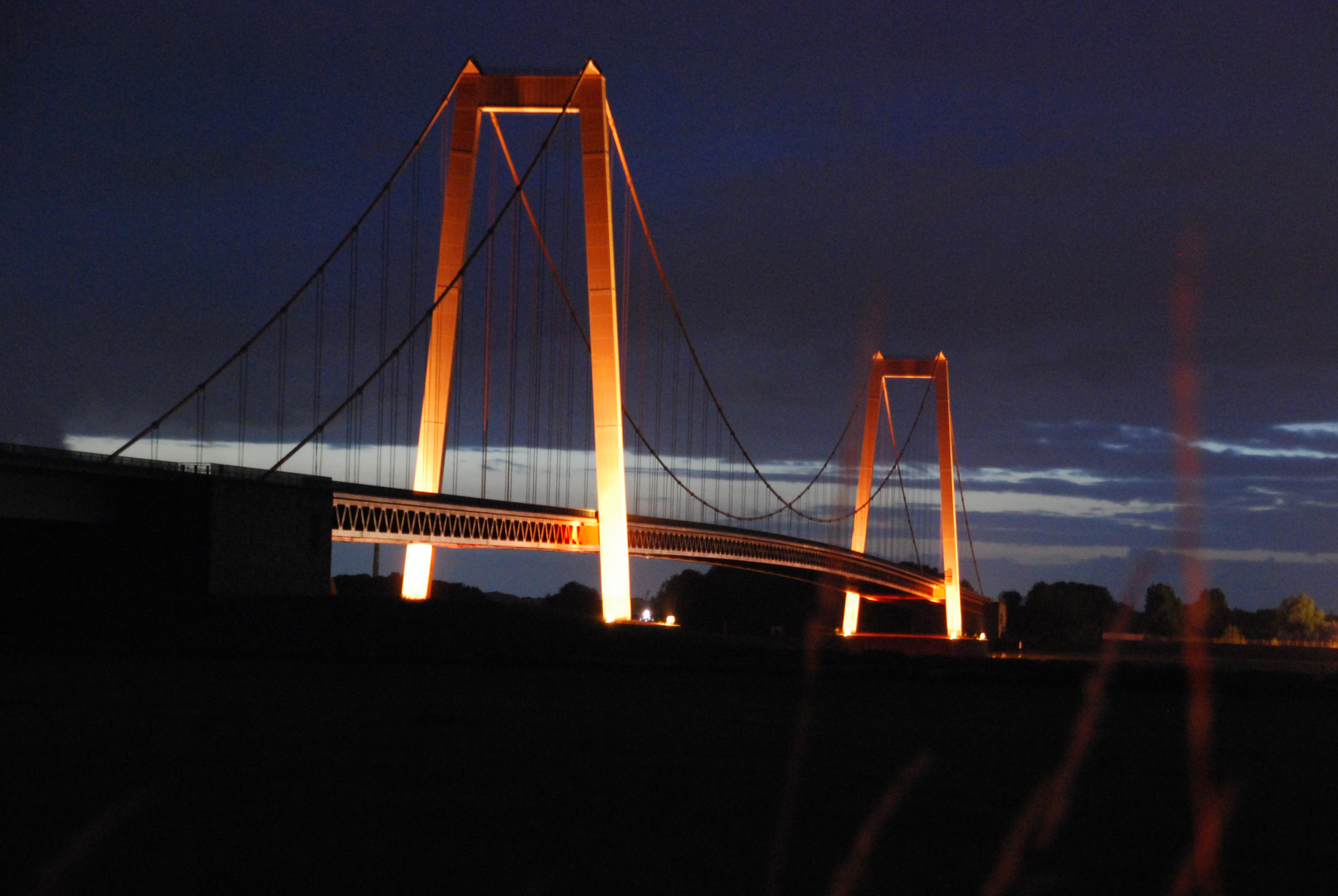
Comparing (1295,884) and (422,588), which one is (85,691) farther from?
(422,588)

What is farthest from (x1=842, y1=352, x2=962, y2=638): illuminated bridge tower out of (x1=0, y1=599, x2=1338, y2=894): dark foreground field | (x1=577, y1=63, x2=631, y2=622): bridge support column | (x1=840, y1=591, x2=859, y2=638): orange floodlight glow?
(x1=0, y1=599, x2=1338, y2=894): dark foreground field

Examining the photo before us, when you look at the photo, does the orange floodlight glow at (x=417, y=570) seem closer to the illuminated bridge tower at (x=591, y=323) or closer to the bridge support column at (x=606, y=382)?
the illuminated bridge tower at (x=591, y=323)

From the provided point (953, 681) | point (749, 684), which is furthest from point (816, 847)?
point (953, 681)

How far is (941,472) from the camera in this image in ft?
329

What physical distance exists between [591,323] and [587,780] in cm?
3500

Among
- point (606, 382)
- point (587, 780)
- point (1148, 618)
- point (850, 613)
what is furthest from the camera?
point (1148, 618)

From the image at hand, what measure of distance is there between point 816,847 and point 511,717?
311 inches

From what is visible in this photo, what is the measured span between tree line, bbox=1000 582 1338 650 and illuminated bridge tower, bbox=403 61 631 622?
250 ft

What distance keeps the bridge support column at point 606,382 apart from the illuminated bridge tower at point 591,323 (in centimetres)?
2

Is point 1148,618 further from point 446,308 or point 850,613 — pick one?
point 446,308

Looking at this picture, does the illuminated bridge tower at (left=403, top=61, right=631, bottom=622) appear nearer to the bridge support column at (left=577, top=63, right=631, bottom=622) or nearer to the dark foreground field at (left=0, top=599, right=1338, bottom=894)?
the bridge support column at (left=577, top=63, right=631, bottom=622)

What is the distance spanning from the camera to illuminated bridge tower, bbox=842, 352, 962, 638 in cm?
9350

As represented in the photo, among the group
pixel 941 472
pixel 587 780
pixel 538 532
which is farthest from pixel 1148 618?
pixel 587 780

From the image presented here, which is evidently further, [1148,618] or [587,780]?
[1148,618]
